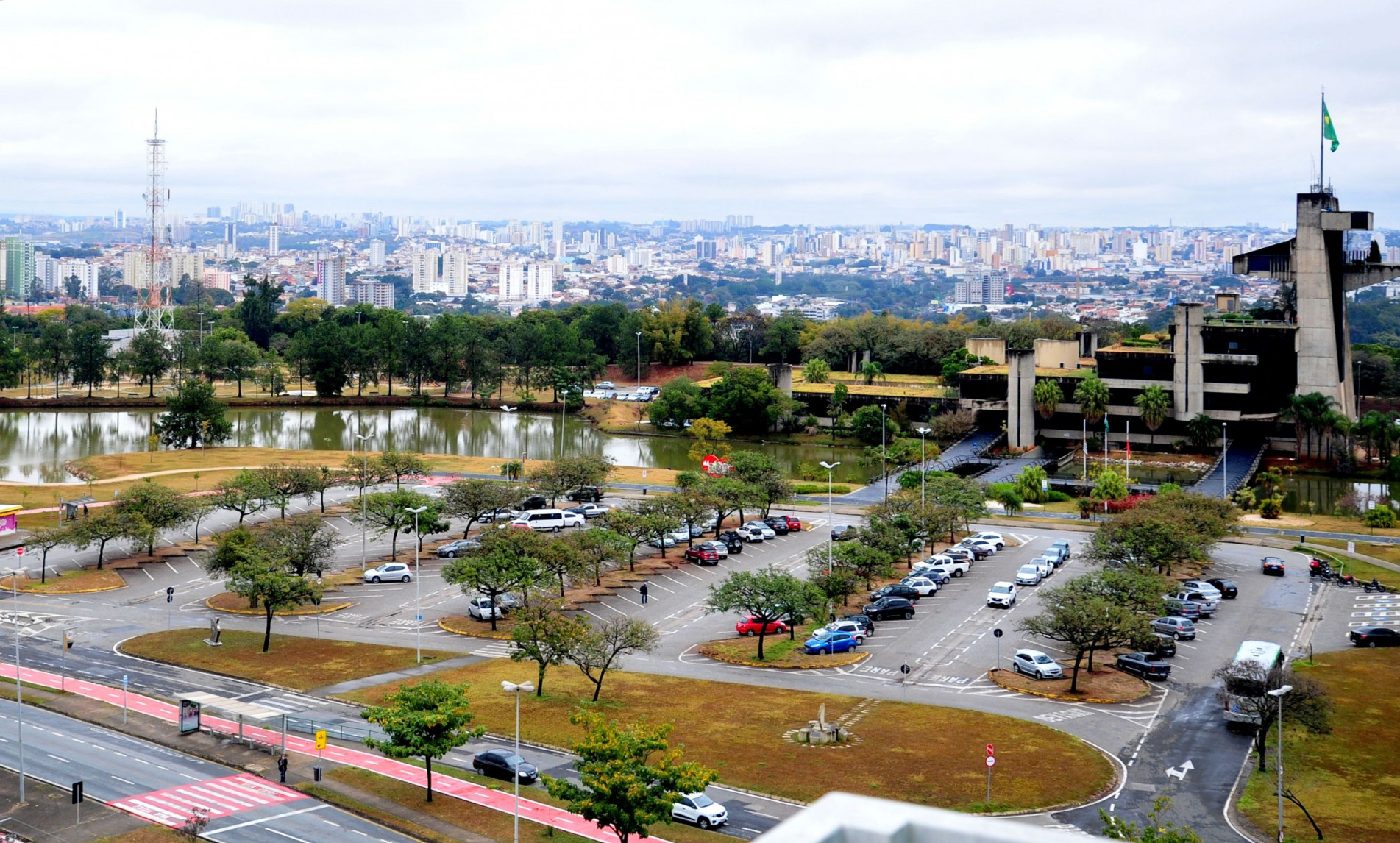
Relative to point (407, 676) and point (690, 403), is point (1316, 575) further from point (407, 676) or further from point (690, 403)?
point (690, 403)

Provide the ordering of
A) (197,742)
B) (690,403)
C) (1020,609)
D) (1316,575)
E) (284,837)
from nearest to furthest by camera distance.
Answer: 1. (284,837)
2. (197,742)
3. (1020,609)
4. (1316,575)
5. (690,403)

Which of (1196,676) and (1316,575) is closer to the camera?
(1196,676)

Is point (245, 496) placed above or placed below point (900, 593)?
above

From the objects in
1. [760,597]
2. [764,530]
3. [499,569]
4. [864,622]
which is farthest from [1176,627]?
[499,569]

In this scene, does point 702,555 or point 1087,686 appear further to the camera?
point 702,555

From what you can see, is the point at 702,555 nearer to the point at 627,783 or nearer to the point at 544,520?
the point at 544,520

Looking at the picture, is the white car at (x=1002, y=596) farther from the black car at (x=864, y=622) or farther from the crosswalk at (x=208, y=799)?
the crosswalk at (x=208, y=799)

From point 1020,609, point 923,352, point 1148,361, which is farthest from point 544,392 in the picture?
point 1020,609
